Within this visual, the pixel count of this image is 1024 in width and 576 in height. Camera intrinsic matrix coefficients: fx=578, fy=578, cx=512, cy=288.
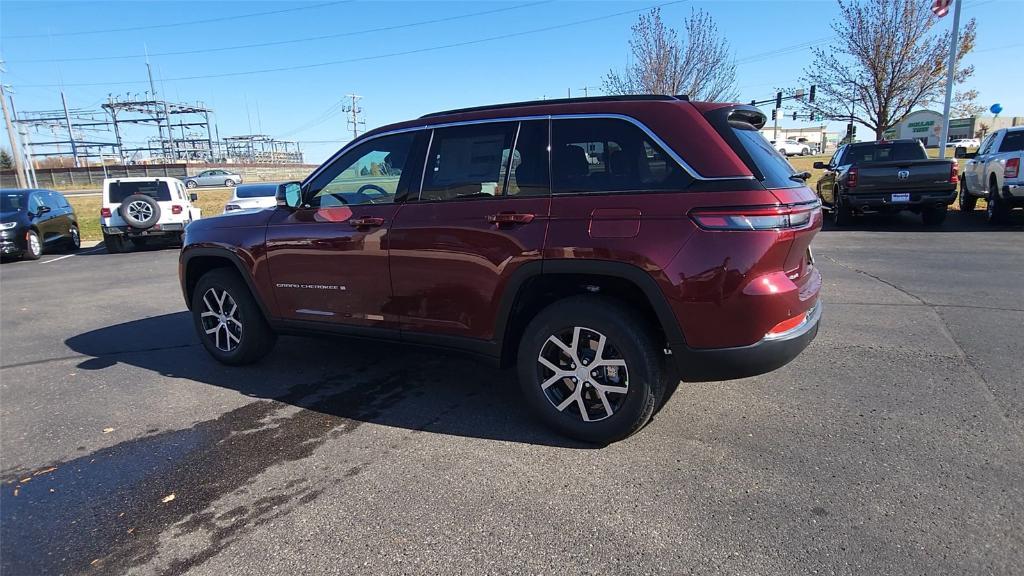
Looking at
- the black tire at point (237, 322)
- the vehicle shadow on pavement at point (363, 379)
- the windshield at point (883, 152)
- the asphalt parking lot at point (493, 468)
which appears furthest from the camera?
the windshield at point (883, 152)

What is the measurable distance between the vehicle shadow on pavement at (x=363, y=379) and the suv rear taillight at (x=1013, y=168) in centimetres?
1148

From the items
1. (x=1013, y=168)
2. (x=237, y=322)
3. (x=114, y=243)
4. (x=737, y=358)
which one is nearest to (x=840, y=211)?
(x=1013, y=168)

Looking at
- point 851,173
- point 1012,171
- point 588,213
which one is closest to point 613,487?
point 588,213

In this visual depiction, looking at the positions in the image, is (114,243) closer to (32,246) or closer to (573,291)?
(32,246)

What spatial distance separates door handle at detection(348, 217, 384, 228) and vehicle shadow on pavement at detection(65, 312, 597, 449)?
2.76ft

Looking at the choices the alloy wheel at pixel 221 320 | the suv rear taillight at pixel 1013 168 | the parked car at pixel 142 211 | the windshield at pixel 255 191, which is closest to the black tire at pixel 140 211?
the parked car at pixel 142 211

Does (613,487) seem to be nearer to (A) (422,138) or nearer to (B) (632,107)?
(B) (632,107)

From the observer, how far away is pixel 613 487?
2.93 m

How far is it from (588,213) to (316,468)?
2072 mm

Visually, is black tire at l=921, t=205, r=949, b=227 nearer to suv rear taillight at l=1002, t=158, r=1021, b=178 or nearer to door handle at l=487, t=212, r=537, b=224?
suv rear taillight at l=1002, t=158, r=1021, b=178

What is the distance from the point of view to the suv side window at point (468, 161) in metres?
3.58

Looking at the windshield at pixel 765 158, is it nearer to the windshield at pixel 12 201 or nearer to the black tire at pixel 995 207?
the black tire at pixel 995 207

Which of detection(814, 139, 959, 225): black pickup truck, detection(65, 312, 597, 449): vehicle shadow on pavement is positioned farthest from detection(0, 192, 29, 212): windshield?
detection(814, 139, 959, 225): black pickup truck

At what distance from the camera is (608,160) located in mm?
3264
